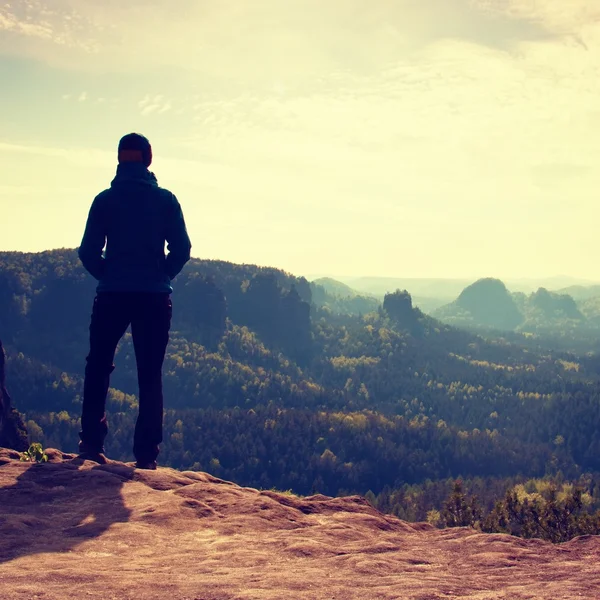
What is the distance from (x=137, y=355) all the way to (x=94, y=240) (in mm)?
2681

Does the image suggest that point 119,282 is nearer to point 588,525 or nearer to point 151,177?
point 151,177

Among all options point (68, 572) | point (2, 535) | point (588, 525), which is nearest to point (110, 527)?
point (2, 535)

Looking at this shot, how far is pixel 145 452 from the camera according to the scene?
13.9 meters

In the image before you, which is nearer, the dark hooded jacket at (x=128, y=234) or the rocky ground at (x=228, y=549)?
the rocky ground at (x=228, y=549)

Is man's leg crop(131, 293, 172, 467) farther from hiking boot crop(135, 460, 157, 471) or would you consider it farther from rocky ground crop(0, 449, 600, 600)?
rocky ground crop(0, 449, 600, 600)

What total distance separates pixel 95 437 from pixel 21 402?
560 feet

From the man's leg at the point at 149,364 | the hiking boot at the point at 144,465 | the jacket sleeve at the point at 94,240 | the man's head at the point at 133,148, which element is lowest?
the hiking boot at the point at 144,465

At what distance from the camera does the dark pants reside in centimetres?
1374

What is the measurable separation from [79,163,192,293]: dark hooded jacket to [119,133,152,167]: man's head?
0.15 meters

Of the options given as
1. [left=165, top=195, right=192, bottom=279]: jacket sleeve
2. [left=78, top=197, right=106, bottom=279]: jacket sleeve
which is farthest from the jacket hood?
[left=165, top=195, right=192, bottom=279]: jacket sleeve

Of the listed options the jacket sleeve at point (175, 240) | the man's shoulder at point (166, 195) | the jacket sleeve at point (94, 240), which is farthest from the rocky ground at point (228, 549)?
the man's shoulder at point (166, 195)

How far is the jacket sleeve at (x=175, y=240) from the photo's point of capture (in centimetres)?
1395

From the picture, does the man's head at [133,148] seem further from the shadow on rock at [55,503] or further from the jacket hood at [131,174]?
the shadow on rock at [55,503]

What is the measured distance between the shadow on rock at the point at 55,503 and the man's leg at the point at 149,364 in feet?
2.63
